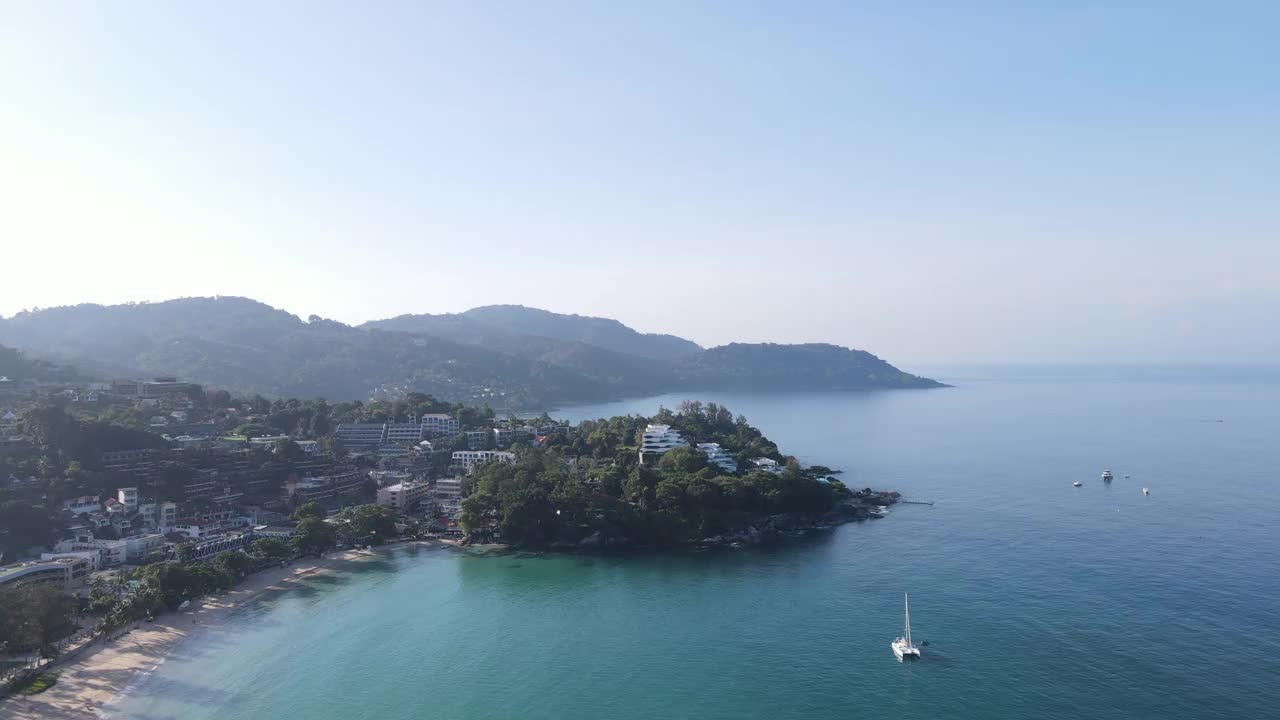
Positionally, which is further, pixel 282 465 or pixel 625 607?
pixel 282 465

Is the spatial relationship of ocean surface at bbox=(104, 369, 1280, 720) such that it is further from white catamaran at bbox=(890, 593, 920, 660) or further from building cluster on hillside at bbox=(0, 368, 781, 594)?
building cluster on hillside at bbox=(0, 368, 781, 594)

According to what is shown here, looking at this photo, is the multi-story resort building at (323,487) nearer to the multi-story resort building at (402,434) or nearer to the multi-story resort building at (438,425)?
the multi-story resort building at (402,434)

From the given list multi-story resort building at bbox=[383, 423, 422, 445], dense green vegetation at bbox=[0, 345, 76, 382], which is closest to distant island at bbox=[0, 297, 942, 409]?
dense green vegetation at bbox=[0, 345, 76, 382]

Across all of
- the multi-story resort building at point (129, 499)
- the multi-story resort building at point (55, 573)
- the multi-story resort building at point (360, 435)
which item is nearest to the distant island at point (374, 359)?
the multi-story resort building at point (360, 435)

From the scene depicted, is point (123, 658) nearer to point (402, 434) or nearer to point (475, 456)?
point (475, 456)

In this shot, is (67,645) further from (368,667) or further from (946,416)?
(946,416)

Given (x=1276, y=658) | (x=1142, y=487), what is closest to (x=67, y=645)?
(x=1276, y=658)
